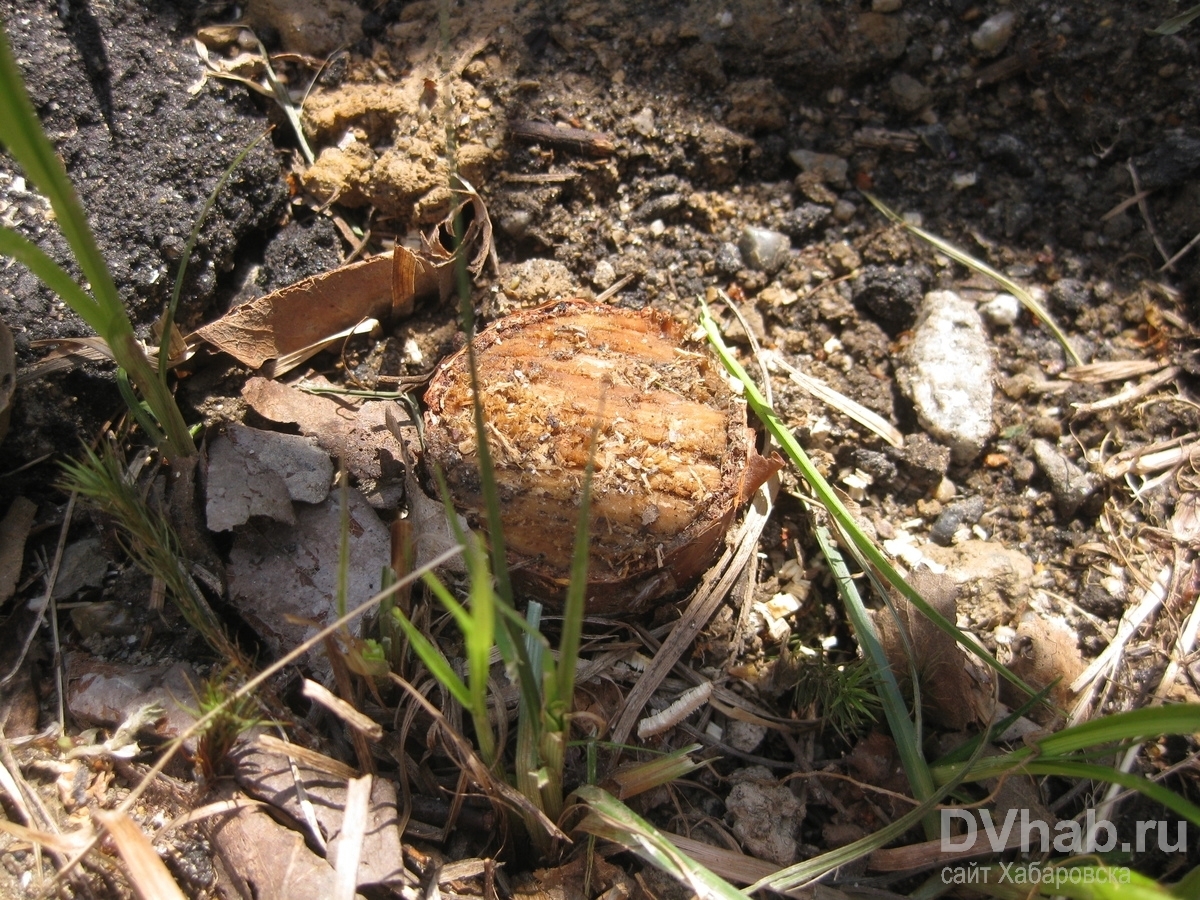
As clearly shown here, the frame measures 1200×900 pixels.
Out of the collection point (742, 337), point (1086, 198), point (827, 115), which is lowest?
point (742, 337)

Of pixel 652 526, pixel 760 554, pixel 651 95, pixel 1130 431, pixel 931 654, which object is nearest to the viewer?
pixel 652 526

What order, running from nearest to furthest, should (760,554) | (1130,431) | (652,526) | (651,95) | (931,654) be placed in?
(652,526), (931,654), (760,554), (1130,431), (651,95)

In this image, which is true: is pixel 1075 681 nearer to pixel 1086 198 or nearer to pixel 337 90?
pixel 1086 198

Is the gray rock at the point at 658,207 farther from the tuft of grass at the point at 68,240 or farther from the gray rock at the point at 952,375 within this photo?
the tuft of grass at the point at 68,240

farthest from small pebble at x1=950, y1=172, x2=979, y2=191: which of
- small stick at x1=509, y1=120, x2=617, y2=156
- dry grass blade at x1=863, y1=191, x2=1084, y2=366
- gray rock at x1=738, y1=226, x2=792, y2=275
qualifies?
small stick at x1=509, y1=120, x2=617, y2=156

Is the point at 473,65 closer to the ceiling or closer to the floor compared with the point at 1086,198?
closer to the ceiling

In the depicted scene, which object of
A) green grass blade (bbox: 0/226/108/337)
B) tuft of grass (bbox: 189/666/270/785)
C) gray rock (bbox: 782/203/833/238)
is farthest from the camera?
gray rock (bbox: 782/203/833/238)

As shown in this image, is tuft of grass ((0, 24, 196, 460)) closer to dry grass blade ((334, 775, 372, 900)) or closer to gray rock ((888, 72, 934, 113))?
dry grass blade ((334, 775, 372, 900))

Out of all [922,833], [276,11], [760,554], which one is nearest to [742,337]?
[760,554]
